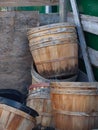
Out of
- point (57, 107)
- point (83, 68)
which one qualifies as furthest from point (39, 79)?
point (57, 107)

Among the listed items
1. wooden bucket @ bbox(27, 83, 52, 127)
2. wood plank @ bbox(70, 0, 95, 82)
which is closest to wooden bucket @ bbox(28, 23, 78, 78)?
wood plank @ bbox(70, 0, 95, 82)

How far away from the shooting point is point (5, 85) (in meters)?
7.15

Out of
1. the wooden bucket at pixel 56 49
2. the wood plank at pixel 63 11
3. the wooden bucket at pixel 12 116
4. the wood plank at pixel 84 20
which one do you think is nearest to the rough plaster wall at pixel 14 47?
the wood plank at pixel 84 20

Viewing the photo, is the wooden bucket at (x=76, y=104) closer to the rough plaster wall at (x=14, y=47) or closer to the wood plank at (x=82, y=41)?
the wood plank at (x=82, y=41)

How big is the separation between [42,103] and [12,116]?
77 cm

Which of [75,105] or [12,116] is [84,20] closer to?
[75,105]

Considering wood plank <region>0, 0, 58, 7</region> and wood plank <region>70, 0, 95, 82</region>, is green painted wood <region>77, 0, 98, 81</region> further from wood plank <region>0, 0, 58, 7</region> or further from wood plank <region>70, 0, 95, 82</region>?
wood plank <region>0, 0, 58, 7</region>

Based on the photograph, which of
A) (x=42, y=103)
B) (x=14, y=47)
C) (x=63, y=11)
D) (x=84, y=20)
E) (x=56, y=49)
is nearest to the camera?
(x=42, y=103)

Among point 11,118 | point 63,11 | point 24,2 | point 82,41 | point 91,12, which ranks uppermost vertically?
point 91,12

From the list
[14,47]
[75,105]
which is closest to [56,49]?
[14,47]

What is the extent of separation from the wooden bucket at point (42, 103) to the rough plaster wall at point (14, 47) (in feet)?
4.52

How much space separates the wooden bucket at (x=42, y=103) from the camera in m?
5.64

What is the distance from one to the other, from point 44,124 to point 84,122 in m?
0.99

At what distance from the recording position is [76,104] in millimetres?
4770
